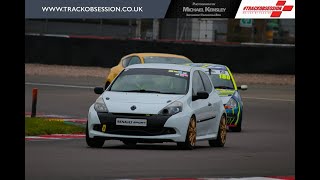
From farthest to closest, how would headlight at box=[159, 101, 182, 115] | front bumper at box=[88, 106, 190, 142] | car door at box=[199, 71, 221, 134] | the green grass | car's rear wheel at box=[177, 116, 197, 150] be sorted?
the green grass
car door at box=[199, 71, 221, 134]
car's rear wheel at box=[177, 116, 197, 150]
headlight at box=[159, 101, 182, 115]
front bumper at box=[88, 106, 190, 142]

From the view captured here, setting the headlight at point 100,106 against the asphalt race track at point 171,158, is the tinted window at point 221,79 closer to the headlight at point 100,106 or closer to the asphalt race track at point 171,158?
the asphalt race track at point 171,158

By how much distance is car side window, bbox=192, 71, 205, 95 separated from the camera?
20.0 metres

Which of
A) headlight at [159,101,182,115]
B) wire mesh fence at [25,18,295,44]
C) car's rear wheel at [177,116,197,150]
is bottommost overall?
car's rear wheel at [177,116,197,150]

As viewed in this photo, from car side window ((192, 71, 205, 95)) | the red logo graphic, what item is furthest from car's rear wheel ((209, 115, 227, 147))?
the red logo graphic

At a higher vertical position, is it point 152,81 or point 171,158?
point 152,81

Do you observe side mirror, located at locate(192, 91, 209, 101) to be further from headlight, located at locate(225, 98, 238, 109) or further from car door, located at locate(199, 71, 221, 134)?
headlight, located at locate(225, 98, 238, 109)

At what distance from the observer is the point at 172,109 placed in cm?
1883

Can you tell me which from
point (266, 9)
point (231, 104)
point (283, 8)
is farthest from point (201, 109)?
point (266, 9)

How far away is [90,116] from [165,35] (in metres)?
32.0

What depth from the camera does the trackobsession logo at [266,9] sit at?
46.8 metres

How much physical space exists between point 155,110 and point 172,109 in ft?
1.02

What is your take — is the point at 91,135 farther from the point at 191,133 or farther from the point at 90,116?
the point at 191,133

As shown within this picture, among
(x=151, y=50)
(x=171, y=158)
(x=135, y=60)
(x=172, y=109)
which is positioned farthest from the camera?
(x=151, y=50)

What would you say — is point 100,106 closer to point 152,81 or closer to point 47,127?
point 152,81
